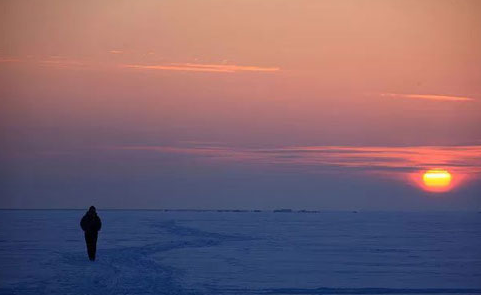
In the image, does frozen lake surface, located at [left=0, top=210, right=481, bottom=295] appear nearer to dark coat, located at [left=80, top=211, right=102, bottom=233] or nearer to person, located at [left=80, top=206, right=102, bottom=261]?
person, located at [left=80, top=206, right=102, bottom=261]

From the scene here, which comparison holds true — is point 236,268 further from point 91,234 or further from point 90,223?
point 90,223

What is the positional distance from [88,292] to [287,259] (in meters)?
7.79

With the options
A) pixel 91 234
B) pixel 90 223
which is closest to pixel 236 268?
pixel 91 234

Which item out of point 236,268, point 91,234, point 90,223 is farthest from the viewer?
point 90,223

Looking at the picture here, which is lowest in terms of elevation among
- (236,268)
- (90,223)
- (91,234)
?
(236,268)

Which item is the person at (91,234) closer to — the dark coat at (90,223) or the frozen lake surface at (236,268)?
the dark coat at (90,223)

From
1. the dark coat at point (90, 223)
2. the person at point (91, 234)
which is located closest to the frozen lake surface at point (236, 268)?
the person at point (91, 234)

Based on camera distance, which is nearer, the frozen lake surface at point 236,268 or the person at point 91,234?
the frozen lake surface at point 236,268

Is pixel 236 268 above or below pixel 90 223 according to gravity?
below

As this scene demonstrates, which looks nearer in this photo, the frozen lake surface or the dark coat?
the frozen lake surface

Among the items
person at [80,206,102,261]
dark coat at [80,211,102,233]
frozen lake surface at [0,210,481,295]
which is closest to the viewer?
frozen lake surface at [0,210,481,295]

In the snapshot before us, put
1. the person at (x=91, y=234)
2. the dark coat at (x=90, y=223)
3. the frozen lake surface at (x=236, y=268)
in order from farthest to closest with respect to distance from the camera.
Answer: the dark coat at (x=90, y=223) < the person at (x=91, y=234) < the frozen lake surface at (x=236, y=268)

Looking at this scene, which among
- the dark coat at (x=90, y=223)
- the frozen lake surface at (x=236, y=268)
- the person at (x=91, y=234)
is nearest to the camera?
the frozen lake surface at (x=236, y=268)

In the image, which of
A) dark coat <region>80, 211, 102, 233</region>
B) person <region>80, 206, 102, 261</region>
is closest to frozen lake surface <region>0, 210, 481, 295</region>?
person <region>80, 206, 102, 261</region>
